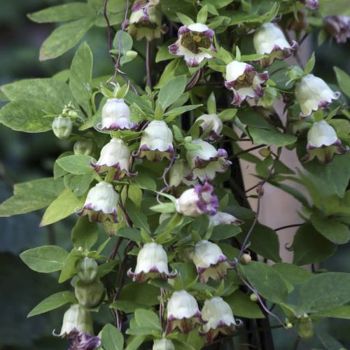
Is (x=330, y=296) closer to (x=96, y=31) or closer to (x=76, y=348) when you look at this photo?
(x=76, y=348)

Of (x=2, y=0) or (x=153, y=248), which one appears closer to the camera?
(x=153, y=248)

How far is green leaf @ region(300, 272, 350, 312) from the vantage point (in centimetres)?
90

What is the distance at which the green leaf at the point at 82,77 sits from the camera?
3.27 feet

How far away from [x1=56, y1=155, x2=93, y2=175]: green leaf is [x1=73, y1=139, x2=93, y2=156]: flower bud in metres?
0.06

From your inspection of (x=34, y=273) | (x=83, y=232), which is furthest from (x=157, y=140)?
(x=34, y=273)

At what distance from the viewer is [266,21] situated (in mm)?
988

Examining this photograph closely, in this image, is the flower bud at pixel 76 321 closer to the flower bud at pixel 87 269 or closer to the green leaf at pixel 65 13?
the flower bud at pixel 87 269

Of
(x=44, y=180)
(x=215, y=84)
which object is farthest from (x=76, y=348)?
(x=215, y=84)

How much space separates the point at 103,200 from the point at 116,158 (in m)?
0.04

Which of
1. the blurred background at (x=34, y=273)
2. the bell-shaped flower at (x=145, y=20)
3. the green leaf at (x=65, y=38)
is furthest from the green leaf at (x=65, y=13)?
the blurred background at (x=34, y=273)

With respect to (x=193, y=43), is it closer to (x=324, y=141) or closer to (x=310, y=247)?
(x=324, y=141)

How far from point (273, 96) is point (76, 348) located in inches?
13.8

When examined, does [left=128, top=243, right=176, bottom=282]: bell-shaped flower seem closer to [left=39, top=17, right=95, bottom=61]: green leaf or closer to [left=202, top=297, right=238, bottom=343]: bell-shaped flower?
[left=202, top=297, right=238, bottom=343]: bell-shaped flower

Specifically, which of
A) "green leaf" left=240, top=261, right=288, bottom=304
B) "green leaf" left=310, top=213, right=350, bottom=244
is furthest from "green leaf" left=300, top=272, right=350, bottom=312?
"green leaf" left=310, top=213, right=350, bottom=244
